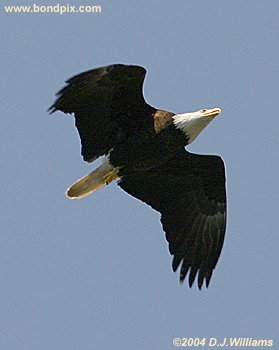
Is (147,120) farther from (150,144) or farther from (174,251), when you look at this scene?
(174,251)

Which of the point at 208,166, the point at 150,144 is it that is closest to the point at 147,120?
the point at 150,144

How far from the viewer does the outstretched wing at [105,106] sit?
44.3 ft

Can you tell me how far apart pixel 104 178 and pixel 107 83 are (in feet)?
3.69

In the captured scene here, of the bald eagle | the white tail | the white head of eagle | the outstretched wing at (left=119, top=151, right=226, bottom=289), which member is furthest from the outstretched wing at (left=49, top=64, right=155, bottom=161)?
the outstretched wing at (left=119, top=151, right=226, bottom=289)

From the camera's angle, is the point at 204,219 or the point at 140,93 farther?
the point at 204,219

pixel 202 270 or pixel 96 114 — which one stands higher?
pixel 96 114

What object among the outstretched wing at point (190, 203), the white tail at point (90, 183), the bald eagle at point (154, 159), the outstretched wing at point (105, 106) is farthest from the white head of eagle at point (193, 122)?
the outstretched wing at point (190, 203)

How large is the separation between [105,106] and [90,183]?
917mm

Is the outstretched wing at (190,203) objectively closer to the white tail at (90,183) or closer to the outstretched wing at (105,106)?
Answer: the white tail at (90,183)

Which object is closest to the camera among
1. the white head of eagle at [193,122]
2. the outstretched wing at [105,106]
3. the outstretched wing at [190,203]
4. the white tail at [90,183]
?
the outstretched wing at [105,106]

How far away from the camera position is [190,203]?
15055mm

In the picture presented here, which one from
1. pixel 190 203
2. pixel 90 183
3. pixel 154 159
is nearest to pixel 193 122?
pixel 154 159

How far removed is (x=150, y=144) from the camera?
45.3 feet

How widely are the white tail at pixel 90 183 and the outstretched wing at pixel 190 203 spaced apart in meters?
0.37
